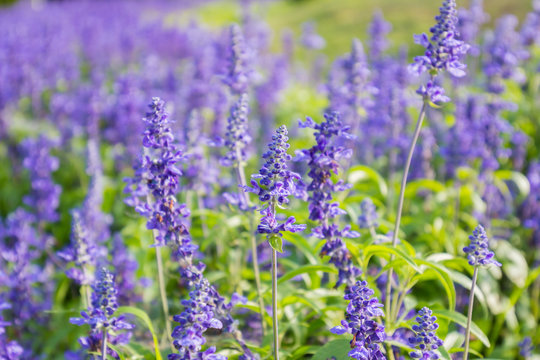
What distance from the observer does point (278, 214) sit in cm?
522

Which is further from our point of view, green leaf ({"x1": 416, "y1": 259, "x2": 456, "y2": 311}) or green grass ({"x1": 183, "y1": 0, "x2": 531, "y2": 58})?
green grass ({"x1": 183, "y1": 0, "x2": 531, "y2": 58})

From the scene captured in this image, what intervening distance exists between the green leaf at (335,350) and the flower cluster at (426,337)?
539 millimetres

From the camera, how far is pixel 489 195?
6633 mm

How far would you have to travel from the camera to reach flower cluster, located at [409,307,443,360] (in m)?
3.10

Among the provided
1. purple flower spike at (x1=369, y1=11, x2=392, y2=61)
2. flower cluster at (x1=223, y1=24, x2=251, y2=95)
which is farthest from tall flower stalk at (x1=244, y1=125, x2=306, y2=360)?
purple flower spike at (x1=369, y1=11, x2=392, y2=61)

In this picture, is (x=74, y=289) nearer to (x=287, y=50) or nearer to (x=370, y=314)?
(x=370, y=314)

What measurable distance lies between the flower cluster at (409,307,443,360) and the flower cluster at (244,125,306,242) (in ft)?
2.84

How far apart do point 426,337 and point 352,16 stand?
74.9ft

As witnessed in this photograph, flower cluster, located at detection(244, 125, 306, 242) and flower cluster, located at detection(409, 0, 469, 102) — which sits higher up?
flower cluster, located at detection(409, 0, 469, 102)

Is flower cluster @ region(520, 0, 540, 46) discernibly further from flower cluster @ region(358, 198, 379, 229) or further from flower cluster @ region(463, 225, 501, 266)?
flower cluster @ region(463, 225, 501, 266)

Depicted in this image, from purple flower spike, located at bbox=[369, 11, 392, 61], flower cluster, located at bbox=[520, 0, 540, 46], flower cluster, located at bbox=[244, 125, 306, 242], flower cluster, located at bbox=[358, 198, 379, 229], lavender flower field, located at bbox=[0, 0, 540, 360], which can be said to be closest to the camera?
flower cluster, located at bbox=[244, 125, 306, 242]

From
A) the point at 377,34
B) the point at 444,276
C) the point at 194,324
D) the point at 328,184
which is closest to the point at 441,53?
the point at 328,184

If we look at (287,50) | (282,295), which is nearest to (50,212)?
(282,295)

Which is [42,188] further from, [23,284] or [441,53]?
[441,53]
